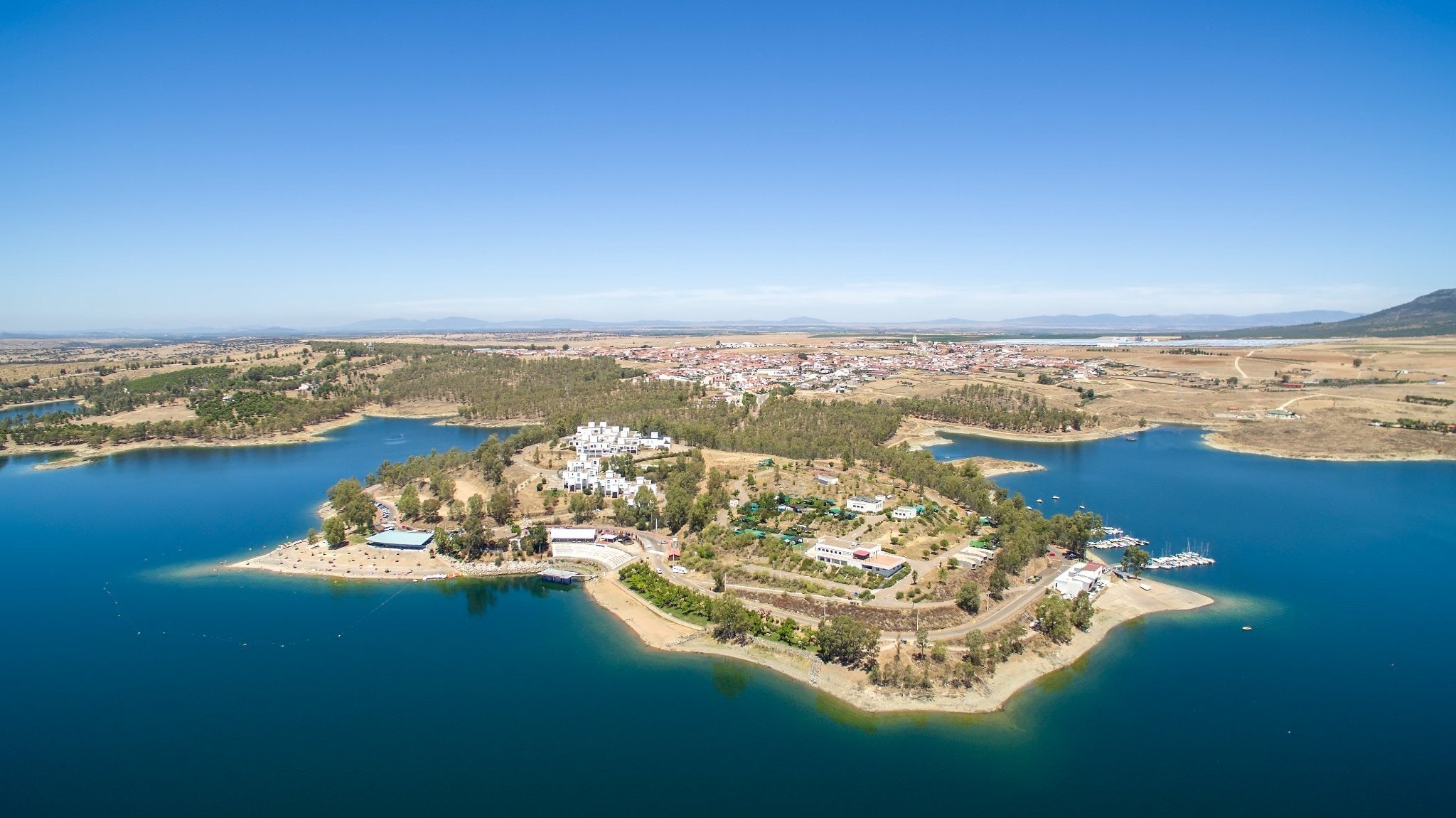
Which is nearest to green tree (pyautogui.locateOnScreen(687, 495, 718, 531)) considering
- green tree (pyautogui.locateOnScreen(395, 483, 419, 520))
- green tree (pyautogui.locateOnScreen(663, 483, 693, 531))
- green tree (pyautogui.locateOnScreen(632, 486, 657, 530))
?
green tree (pyautogui.locateOnScreen(663, 483, 693, 531))

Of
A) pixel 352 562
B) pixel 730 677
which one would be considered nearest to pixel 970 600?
pixel 730 677

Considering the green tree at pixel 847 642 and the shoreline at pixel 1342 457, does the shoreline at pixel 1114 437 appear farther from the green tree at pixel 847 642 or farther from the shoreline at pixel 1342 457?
the green tree at pixel 847 642

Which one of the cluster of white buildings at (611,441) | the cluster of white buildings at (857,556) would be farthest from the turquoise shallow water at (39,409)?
the cluster of white buildings at (857,556)

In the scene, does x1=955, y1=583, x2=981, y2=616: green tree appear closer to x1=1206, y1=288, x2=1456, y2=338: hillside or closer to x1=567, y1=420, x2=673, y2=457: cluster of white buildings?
x1=567, y1=420, x2=673, y2=457: cluster of white buildings

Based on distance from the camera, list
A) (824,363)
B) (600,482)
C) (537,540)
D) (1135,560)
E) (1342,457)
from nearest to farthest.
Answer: (1135,560), (537,540), (600,482), (1342,457), (824,363)

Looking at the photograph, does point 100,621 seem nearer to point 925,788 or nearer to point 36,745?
point 36,745

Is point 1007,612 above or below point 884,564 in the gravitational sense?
below

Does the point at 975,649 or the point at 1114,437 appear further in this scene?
the point at 1114,437

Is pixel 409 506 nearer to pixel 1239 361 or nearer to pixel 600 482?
pixel 600 482
